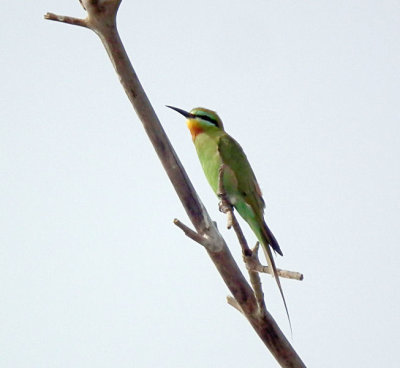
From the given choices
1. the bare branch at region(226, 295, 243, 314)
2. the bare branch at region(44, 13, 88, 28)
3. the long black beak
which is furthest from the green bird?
the bare branch at region(44, 13, 88, 28)

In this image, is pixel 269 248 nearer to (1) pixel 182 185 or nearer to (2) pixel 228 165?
(1) pixel 182 185

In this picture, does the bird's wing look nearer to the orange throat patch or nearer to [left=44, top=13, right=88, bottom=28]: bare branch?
the orange throat patch

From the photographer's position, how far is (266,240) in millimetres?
3713

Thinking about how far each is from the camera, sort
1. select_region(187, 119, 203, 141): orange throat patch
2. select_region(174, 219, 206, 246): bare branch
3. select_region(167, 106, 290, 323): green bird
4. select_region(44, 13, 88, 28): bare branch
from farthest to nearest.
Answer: select_region(187, 119, 203, 141): orange throat patch, select_region(167, 106, 290, 323): green bird, select_region(44, 13, 88, 28): bare branch, select_region(174, 219, 206, 246): bare branch

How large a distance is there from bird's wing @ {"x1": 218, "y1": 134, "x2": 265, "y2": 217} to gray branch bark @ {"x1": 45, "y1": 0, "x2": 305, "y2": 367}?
31.1 inches

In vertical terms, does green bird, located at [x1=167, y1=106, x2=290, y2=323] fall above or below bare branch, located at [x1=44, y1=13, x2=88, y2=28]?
below

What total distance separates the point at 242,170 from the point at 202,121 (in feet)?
2.18

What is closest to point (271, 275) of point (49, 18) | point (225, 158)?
point (225, 158)

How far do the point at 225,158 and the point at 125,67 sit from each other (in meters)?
1.42

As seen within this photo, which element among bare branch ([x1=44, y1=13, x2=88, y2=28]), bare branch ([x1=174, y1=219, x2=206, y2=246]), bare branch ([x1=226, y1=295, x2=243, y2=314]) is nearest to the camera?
bare branch ([x1=174, y1=219, x2=206, y2=246])

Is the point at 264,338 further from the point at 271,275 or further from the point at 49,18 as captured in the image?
the point at 49,18

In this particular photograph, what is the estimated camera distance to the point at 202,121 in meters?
4.78

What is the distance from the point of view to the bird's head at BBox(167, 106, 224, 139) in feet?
15.6

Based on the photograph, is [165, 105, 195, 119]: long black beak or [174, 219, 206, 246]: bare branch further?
[165, 105, 195, 119]: long black beak
